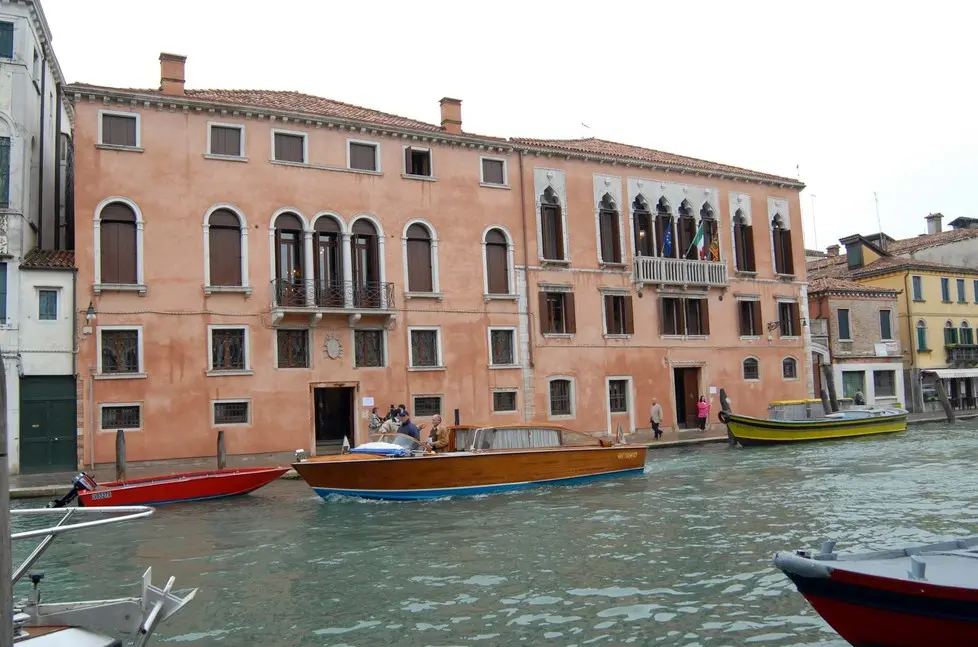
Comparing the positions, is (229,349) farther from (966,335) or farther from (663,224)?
(966,335)

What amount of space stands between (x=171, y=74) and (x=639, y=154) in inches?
592

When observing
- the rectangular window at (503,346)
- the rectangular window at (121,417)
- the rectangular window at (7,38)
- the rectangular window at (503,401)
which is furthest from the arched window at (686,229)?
the rectangular window at (7,38)

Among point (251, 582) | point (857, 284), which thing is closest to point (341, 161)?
point (251, 582)

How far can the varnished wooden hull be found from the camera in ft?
46.9

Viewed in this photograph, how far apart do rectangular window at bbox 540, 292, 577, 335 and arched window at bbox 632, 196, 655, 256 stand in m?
3.37

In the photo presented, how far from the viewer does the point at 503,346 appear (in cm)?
2520

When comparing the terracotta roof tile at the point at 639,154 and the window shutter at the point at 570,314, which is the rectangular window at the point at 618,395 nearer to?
the window shutter at the point at 570,314

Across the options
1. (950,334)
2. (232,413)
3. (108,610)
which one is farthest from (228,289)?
(950,334)

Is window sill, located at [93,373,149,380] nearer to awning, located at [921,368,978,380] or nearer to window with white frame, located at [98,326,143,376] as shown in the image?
window with white frame, located at [98,326,143,376]

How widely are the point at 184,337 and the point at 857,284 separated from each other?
89.8 ft

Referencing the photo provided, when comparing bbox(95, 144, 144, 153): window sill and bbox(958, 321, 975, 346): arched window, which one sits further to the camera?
bbox(958, 321, 975, 346): arched window

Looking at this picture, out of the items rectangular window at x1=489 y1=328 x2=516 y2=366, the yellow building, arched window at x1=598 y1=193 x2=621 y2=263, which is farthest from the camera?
the yellow building

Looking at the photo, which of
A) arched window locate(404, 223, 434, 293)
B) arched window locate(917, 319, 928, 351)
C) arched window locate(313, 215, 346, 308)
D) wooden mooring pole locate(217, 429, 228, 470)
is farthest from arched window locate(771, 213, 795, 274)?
wooden mooring pole locate(217, 429, 228, 470)

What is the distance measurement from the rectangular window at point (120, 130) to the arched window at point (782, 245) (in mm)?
21056
